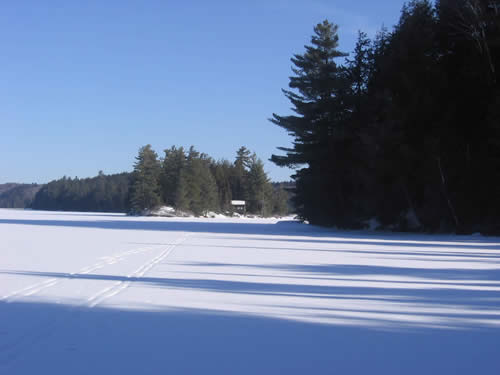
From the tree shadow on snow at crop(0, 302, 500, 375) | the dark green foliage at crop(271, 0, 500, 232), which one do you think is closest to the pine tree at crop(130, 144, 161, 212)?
the dark green foliage at crop(271, 0, 500, 232)

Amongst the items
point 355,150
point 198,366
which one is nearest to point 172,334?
point 198,366

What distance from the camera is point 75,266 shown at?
853 centimetres

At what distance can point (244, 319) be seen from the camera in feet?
15.6

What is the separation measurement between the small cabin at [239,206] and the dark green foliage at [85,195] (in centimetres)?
A: 3115

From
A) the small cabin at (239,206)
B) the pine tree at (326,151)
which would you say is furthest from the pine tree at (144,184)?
the pine tree at (326,151)

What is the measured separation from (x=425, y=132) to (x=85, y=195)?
10909cm

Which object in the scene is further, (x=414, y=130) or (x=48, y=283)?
(x=414, y=130)

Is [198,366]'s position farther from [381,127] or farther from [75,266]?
[381,127]

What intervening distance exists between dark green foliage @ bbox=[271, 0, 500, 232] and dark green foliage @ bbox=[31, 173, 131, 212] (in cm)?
8178

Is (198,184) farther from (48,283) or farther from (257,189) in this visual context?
(48,283)

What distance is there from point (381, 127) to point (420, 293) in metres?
17.5

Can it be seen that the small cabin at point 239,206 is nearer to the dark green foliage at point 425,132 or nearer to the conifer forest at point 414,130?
the conifer forest at point 414,130

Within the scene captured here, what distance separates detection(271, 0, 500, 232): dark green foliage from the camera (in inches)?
840

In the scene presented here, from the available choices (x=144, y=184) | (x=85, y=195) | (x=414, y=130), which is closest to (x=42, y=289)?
(x=414, y=130)
